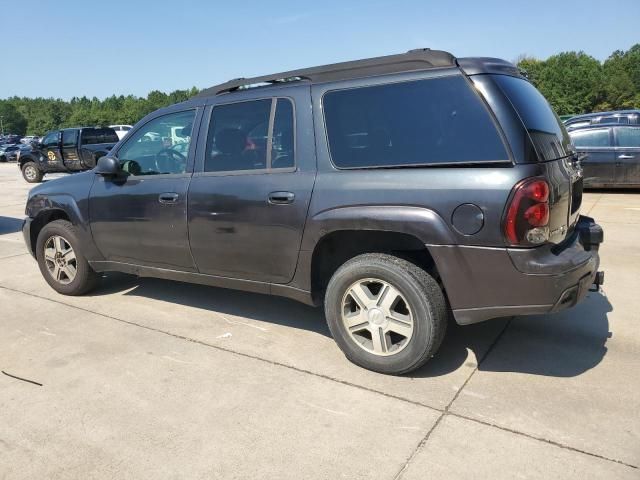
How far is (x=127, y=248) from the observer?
4551mm

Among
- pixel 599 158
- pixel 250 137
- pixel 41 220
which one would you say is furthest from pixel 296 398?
pixel 599 158

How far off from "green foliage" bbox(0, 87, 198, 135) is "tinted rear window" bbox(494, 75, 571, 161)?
408ft

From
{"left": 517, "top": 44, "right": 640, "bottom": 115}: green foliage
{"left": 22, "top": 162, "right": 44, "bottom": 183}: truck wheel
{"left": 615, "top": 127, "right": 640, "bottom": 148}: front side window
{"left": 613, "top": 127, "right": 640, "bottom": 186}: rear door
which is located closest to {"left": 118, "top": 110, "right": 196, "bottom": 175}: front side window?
{"left": 613, "top": 127, "right": 640, "bottom": 186}: rear door

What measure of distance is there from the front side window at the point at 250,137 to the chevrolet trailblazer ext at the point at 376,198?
0.01m

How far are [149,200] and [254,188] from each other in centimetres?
107

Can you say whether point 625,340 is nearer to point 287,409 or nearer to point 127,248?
point 287,409

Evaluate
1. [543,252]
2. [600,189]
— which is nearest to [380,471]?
[543,252]

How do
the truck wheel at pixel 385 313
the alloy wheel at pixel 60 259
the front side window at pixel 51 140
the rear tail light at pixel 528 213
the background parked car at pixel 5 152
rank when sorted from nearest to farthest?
the rear tail light at pixel 528 213 < the truck wheel at pixel 385 313 < the alloy wheel at pixel 60 259 < the front side window at pixel 51 140 < the background parked car at pixel 5 152

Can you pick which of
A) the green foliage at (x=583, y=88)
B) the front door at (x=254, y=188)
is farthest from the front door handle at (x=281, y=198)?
the green foliage at (x=583, y=88)

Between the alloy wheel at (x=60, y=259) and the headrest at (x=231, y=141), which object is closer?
the headrest at (x=231, y=141)

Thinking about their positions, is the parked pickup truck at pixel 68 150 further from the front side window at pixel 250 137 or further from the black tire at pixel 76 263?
the front side window at pixel 250 137

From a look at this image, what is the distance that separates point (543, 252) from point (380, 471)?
56.3 inches

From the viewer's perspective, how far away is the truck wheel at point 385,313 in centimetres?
316

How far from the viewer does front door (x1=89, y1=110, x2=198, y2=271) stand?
415cm
